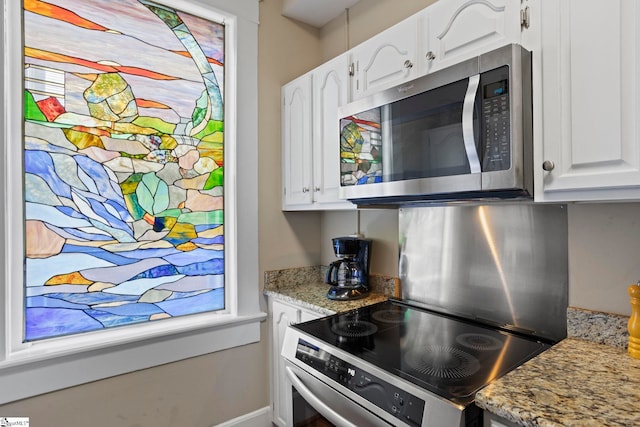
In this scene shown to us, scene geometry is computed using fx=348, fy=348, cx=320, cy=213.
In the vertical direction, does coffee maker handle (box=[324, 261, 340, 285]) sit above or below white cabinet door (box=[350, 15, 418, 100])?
below

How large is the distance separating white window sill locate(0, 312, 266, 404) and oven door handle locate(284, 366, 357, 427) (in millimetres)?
701

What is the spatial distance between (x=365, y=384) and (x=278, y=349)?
108cm

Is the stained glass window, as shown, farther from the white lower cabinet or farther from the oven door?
the oven door

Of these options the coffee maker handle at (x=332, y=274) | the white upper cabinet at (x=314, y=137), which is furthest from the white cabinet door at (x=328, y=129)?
the coffee maker handle at (x=332, y=274)

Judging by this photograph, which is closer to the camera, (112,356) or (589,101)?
(589,101)

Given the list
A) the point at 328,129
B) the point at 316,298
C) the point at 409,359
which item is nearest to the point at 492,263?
the point at 409,359

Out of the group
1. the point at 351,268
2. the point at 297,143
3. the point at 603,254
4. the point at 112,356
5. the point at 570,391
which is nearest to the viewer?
the point at 570,391

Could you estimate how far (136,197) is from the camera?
1828 millimetres

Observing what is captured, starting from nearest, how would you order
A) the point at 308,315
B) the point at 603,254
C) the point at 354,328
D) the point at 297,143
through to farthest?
the point at 603,254
the point at 354,328
the point at 308,315
the point at 297,143

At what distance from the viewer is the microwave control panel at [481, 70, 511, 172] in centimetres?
108

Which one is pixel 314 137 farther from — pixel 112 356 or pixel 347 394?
pixel 112 356

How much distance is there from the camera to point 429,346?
1291 millimetres

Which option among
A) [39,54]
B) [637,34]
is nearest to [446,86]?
[637,34]

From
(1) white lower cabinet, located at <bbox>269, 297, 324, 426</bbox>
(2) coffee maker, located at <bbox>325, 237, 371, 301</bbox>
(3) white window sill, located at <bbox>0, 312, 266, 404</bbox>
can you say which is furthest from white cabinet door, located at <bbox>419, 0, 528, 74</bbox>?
(3) white window sill, located at <bbox>0, 312, 266, 404</bbox>
